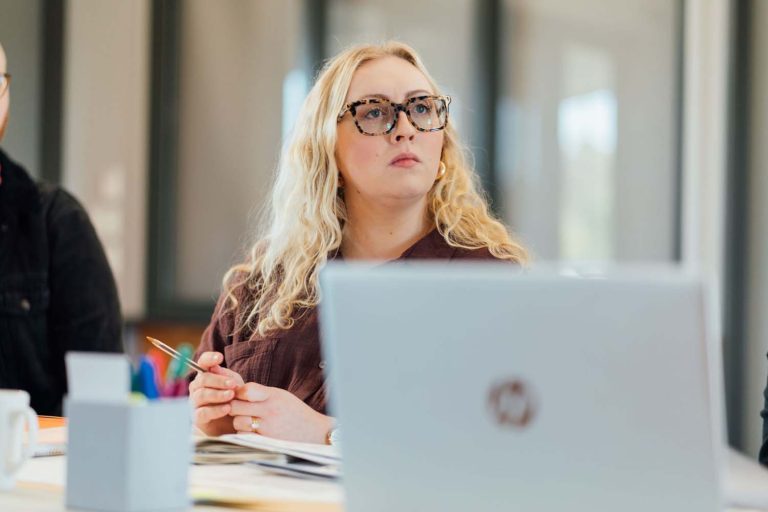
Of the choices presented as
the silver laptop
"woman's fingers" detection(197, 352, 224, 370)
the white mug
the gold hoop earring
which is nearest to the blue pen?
the white mug

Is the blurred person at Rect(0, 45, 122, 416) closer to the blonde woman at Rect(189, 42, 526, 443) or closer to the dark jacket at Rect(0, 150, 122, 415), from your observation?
the dark jacket at Rect(0, 150, 122, 415)

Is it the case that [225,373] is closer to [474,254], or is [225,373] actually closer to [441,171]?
[474,254]

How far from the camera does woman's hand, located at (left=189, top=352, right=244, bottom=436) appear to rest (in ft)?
6.59

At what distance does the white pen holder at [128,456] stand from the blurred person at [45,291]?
1.26m

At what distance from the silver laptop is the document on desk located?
42 cm

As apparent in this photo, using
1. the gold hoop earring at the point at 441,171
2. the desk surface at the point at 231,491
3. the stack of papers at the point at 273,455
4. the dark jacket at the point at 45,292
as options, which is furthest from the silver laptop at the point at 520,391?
the dark jacket at the point at 45,292

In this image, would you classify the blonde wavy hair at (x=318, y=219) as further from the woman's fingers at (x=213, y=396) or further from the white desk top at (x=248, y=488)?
the white desk top at (x=248, y=488)

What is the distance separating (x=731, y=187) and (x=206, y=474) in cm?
376

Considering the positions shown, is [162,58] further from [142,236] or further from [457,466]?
[457,466]

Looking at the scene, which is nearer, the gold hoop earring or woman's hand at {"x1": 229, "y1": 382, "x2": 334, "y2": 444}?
woman's hand at {"x1": 229, "y1": 382, "x2": 334, "y2": 444}

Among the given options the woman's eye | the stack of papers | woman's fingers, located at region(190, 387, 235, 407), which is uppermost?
the woman's eye

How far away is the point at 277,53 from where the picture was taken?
5.70 metres

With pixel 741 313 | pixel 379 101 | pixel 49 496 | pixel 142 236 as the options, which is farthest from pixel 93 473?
pixel 142 236

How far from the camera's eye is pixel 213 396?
6.58 feet
